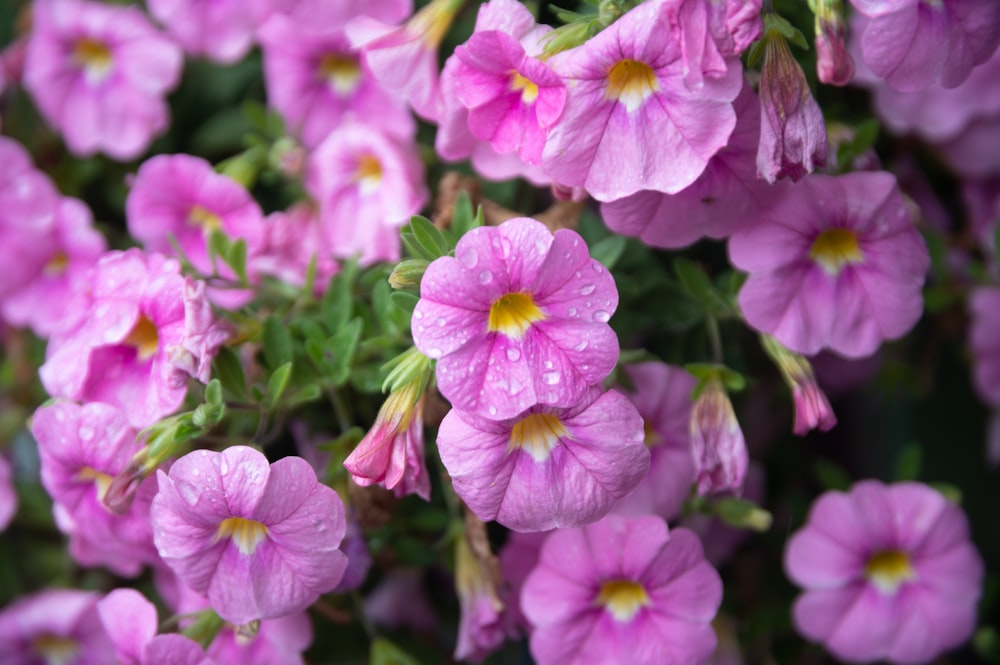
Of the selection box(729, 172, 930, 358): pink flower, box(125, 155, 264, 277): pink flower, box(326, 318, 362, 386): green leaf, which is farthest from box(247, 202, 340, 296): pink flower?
box(729, 172, 930, 358): pink flower

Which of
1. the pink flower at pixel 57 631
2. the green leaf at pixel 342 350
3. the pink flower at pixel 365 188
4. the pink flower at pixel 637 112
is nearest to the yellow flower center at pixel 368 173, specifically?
the pink flower at pixel 365 188

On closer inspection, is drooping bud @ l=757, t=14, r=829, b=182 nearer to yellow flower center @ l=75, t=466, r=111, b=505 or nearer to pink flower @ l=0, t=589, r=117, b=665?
yellow flower center @ l=75, t=466, r=111, b=505

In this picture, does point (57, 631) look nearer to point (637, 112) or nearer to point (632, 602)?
point (632, 602)

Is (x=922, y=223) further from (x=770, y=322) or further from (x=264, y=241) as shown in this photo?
(x=264, y=241)

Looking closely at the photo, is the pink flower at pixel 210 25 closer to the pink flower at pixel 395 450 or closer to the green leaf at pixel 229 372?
the green leaf at pixel 229 372

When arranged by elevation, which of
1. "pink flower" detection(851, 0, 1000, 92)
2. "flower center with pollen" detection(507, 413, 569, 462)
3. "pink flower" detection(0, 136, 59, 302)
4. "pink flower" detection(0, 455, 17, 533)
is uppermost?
"pink flower" detection(851, 0, 1000, 92)
